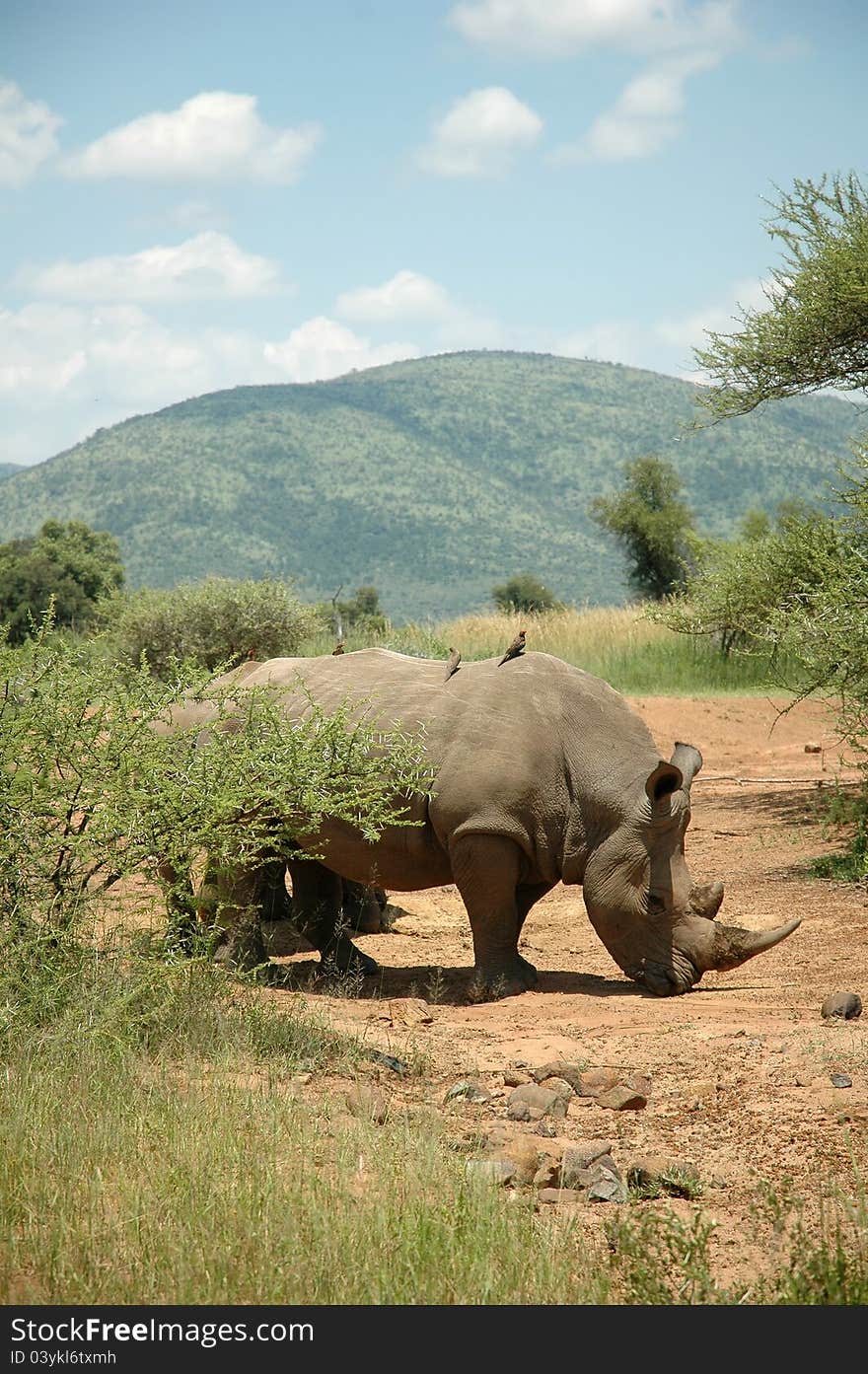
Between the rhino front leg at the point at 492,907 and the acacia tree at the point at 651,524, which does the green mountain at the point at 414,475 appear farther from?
the rhino front leg at the point at 492,907

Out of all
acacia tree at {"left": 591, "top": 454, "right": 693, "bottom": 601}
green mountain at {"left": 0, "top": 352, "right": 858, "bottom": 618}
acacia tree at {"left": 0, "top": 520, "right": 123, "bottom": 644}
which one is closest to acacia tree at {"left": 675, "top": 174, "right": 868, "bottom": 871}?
acacia tree at {"left": 0, "top": 520, "right": 123, "bottom": 644}

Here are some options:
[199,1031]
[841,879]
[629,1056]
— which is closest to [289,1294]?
[199,1031]

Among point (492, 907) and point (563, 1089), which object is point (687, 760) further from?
point (563, 1089)

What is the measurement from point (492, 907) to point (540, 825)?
0.52 metres

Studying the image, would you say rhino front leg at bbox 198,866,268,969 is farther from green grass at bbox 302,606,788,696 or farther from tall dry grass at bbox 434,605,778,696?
tall dry grass at bbox 434,605,778,696

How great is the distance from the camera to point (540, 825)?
7539mm

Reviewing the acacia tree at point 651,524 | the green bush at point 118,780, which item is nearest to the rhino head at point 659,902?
the green bush at point 118,780

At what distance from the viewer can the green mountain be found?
110m

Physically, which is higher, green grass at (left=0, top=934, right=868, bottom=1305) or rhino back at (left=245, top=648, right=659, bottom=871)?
rhino back at (left=245, top=648, right=659, bottom=871)

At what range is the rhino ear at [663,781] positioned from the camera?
7129 millimetres

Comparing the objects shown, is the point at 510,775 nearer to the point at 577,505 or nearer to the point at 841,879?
the point at 841,879

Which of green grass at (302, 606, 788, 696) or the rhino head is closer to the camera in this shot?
the rhino head

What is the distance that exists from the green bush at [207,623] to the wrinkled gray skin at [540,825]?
48.9 feet

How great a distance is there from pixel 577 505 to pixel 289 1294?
129 metres
